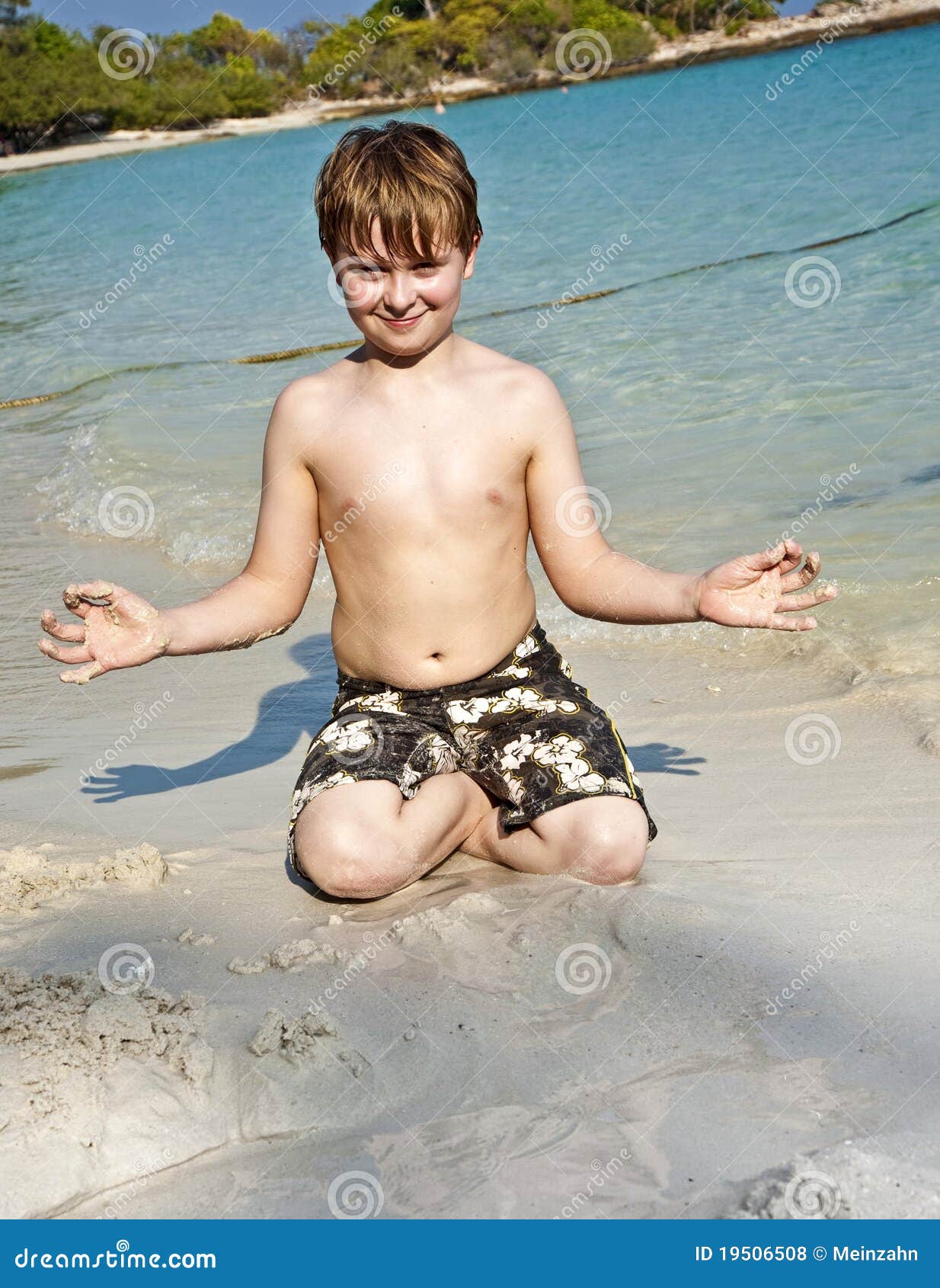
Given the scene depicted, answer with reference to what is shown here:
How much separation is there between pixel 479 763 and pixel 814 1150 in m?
1.20

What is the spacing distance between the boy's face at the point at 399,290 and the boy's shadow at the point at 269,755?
126cm

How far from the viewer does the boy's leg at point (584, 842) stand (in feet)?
7.73

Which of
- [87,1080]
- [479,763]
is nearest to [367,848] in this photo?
[479,763]

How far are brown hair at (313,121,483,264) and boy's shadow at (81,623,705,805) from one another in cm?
142

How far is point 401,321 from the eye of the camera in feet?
7.93

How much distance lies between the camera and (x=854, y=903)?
7.28 feet

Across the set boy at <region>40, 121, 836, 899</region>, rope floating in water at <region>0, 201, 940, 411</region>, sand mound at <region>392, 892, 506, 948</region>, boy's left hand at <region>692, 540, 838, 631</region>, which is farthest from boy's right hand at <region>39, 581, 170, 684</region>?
rope floating in water at <region>0, 201, 940, 411</region>

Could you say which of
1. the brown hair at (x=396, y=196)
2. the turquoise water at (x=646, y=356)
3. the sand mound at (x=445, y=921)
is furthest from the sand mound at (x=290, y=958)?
the turquoise water at (x=646, y=356)

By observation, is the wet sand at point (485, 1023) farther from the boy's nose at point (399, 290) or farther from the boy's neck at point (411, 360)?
the boy's nose at point (399, 290)

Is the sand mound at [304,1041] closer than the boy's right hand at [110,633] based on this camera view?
Yes

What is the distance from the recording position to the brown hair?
231 centimetres

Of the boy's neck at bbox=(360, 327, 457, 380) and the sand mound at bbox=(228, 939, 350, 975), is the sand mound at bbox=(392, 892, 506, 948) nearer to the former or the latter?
the sand mound at bbox=(228, 939, 350, 975)

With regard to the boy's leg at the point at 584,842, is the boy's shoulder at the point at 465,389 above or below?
above
